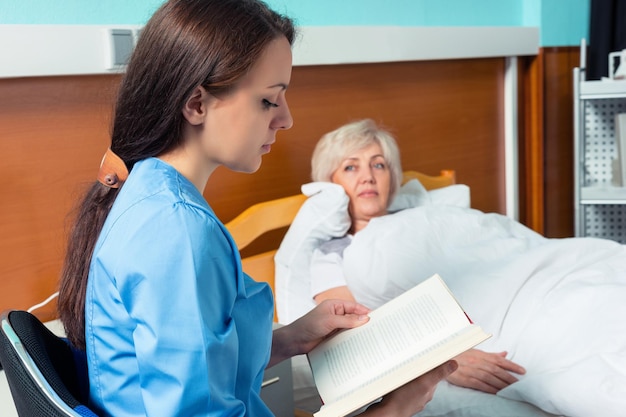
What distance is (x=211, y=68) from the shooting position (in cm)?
86

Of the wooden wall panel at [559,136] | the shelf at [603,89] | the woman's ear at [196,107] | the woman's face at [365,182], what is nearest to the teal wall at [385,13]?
the wooden wall panel at [559,136]

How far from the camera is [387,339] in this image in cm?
109

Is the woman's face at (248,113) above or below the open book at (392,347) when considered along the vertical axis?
above

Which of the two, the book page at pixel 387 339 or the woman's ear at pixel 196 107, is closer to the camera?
the woman's ear at pixel 196 107

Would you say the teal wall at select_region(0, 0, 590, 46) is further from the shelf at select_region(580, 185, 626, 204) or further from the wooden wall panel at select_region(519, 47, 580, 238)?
the shelf at select_region(580, 185, 626, 204)

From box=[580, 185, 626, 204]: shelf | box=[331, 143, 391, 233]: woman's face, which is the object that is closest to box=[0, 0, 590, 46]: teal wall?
box=[331, 143, 391, 233]: woman's face

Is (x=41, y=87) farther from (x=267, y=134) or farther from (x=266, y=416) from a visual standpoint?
(x=266, y=416)

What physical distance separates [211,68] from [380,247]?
104cm

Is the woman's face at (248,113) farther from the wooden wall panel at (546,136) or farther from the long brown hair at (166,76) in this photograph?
the wooden wall panel at (546,136)

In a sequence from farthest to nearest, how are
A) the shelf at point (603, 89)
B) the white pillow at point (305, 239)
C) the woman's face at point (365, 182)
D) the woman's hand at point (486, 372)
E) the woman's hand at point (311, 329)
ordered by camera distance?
the shelf at point (603, 89)
the woman's face at point (365, 182)
the white pillow at point (305, 239)
the woman's hand at point (486, 372)
the woman's hand at point (311, 329)

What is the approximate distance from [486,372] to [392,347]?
475mm

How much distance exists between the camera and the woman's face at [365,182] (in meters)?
2.05

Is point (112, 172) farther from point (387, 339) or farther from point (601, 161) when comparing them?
point (601, 161)

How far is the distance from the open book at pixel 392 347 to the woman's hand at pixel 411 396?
0.04 meters
